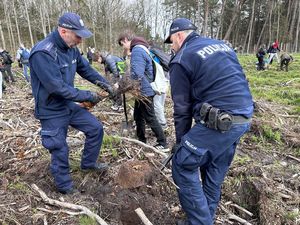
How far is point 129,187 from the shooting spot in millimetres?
3754

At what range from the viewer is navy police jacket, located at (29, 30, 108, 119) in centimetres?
321

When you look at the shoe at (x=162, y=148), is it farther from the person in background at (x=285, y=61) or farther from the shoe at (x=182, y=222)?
the person in background at (x=285, y=61)

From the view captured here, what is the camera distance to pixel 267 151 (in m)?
5.48

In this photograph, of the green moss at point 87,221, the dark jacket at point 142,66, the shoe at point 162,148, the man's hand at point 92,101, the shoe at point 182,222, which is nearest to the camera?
the green moss at point 87,221

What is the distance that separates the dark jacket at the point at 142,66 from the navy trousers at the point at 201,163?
1.93m

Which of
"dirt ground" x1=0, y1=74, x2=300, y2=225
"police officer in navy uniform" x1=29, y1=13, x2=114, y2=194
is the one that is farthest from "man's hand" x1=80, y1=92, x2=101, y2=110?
"dirt ground" x1=0, y1=74, x2=300, y2=225

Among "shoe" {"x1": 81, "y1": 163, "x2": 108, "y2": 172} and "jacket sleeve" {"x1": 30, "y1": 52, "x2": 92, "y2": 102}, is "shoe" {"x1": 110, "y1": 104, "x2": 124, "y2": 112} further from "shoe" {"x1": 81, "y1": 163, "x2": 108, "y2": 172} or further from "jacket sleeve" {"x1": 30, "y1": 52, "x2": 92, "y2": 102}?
"jacket sleeve" {"x1": 30, "y1": 52, "x2": 92, "y2": 102}

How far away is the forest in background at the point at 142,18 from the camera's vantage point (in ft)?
94.3

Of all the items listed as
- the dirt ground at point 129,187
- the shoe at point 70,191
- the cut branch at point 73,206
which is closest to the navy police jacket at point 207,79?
the dirt ground at point 129,187

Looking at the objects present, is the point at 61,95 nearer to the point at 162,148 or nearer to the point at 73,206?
the point at 73,206

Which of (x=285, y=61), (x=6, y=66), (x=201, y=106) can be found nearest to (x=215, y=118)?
(x=201, y=106)

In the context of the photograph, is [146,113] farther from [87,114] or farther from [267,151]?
[267,151]

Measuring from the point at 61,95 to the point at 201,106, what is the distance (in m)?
1.61

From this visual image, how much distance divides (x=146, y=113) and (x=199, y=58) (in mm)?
2387
